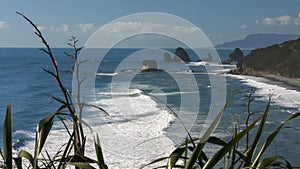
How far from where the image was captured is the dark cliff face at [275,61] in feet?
121

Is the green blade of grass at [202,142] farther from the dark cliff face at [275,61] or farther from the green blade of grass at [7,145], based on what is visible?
the dark cliff face at [275,61]

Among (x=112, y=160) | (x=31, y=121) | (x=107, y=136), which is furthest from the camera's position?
(x=31, y=121)

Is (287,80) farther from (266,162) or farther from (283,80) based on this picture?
(266,162)

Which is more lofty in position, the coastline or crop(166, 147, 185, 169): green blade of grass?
crop(166, 147, 185, 169): green blade of grass

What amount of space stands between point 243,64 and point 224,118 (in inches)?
1202

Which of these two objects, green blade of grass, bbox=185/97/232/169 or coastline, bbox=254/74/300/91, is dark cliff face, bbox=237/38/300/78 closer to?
coastline, bbox=254/74/300/91

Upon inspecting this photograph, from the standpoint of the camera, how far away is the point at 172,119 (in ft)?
44.4

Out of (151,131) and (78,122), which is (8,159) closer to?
(78,122)

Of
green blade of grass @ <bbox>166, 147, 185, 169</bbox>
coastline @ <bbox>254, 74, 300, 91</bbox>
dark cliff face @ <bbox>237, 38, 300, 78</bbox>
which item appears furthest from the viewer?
dark cliff face @ <bbox>237, 38, 300, 78</bbox>

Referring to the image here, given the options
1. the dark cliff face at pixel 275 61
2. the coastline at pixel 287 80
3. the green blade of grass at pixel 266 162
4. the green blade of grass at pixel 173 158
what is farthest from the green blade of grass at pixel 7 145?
the dark cliff face at pixel 275 61

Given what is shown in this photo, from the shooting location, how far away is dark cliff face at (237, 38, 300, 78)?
37.0 m

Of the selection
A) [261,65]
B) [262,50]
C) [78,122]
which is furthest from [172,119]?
[262,50]

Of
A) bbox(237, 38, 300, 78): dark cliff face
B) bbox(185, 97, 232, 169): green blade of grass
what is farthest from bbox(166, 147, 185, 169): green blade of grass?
bbox(237, 38, 300, 78): dark cliff face

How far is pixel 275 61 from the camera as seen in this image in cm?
4066
